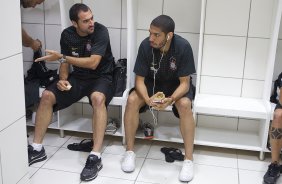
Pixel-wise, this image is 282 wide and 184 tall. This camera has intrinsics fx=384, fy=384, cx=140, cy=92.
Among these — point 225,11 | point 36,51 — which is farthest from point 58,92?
point 225,11

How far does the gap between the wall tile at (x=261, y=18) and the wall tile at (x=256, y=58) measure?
0.05 m

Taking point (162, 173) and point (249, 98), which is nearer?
point (162, 173)

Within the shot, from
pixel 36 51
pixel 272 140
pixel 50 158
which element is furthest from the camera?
pixel 36 51

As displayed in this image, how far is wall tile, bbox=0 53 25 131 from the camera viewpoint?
73.7 inches

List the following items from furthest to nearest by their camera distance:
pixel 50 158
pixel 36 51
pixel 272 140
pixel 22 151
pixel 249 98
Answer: pixel 36 51 < pixel 249 98 < pixel 50 158 < pixel 272 140 < pixel 22 151

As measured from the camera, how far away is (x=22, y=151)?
2123 millimetres

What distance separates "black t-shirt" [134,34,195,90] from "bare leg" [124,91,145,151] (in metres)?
0.18

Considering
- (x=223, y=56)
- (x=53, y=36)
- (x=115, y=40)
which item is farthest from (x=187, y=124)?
(x=53, y=36)

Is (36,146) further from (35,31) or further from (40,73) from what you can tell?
(35,31)

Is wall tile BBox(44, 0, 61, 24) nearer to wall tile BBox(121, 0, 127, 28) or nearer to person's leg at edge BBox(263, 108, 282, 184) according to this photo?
wall tile BBox(121, 0, 127, 28)

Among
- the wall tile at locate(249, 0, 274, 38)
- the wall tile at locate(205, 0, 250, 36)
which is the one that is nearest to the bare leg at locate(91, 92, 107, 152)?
the wall tile at locate(205, 0, 250, 36)

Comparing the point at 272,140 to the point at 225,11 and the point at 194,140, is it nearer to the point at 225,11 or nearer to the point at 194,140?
the point at 194,140

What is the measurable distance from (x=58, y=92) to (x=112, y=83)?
408 millimetres

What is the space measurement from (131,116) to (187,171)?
1.78 ft
